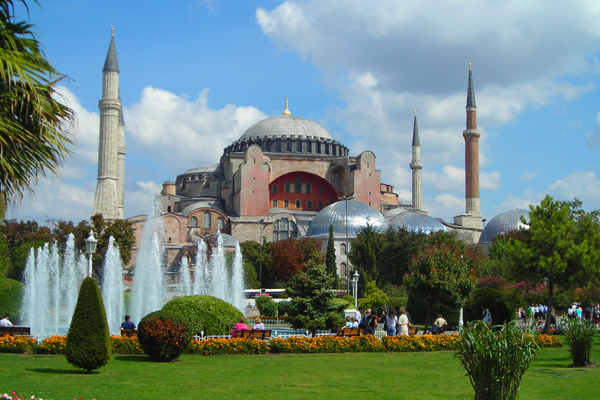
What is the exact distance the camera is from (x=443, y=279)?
1680cm

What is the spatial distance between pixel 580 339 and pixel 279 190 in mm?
46431

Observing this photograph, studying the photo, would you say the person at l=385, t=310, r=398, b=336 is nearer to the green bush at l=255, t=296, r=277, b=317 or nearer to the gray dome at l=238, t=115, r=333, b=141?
the green bush at l=255, t=296, r=277, b=317

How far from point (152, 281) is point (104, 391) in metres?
14.1

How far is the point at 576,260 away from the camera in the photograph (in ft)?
58.1

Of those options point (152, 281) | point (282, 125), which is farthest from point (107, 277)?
point (282, 125)

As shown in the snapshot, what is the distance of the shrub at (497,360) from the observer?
571cm

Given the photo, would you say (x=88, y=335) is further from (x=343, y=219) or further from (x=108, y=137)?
(x=343, y=219)

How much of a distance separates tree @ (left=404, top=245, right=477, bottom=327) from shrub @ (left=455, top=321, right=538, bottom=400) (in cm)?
1087

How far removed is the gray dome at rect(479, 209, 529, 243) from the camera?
180ft

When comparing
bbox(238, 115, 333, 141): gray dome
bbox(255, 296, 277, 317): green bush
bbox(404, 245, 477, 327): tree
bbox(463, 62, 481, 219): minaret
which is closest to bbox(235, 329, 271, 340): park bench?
bbox(404, 245, 477, 327): tree

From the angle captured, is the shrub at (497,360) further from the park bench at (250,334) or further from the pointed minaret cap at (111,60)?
the pointed minaret cap at (111,60)

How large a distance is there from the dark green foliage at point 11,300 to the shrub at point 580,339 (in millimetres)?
18042

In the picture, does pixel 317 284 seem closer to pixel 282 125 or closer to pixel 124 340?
pixel 124 340

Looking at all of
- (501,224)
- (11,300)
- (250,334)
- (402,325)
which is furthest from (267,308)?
(501,224)
